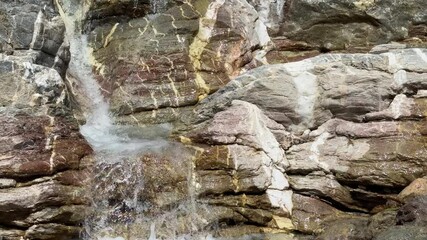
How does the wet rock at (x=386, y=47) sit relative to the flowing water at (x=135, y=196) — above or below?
above

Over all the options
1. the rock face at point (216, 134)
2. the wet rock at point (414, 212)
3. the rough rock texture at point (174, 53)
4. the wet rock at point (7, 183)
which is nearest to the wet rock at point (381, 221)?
the rock face at point (216, 134)

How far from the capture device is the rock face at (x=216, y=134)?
7.27 meters

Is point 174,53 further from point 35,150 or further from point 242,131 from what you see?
point 35,150

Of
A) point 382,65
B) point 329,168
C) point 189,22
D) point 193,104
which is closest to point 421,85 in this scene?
point 382,65

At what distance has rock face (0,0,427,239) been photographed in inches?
286

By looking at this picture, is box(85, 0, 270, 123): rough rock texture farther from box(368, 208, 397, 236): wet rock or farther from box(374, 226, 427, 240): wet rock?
box(374, 226, 427, 240): wet rock

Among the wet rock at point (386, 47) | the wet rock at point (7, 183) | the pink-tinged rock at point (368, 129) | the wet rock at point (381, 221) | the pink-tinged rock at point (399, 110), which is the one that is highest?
the wet rock at point (386, 47)

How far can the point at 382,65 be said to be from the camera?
340 inches

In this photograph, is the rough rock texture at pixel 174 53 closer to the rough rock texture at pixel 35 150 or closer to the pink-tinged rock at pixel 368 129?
the rough rock texture at pixel 35 150

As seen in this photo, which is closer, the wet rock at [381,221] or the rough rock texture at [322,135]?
the wet rock at [381,221]

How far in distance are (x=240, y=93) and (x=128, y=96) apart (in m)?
2.00

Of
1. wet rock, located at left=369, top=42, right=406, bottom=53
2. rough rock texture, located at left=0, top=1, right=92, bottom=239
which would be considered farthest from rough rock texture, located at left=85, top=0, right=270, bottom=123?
wet rock, located at left=369, top=42, right=406, bottom=53

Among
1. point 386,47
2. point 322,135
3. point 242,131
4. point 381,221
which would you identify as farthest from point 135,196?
point 386,47

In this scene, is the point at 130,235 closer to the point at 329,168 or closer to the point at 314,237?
the point at 314,237
